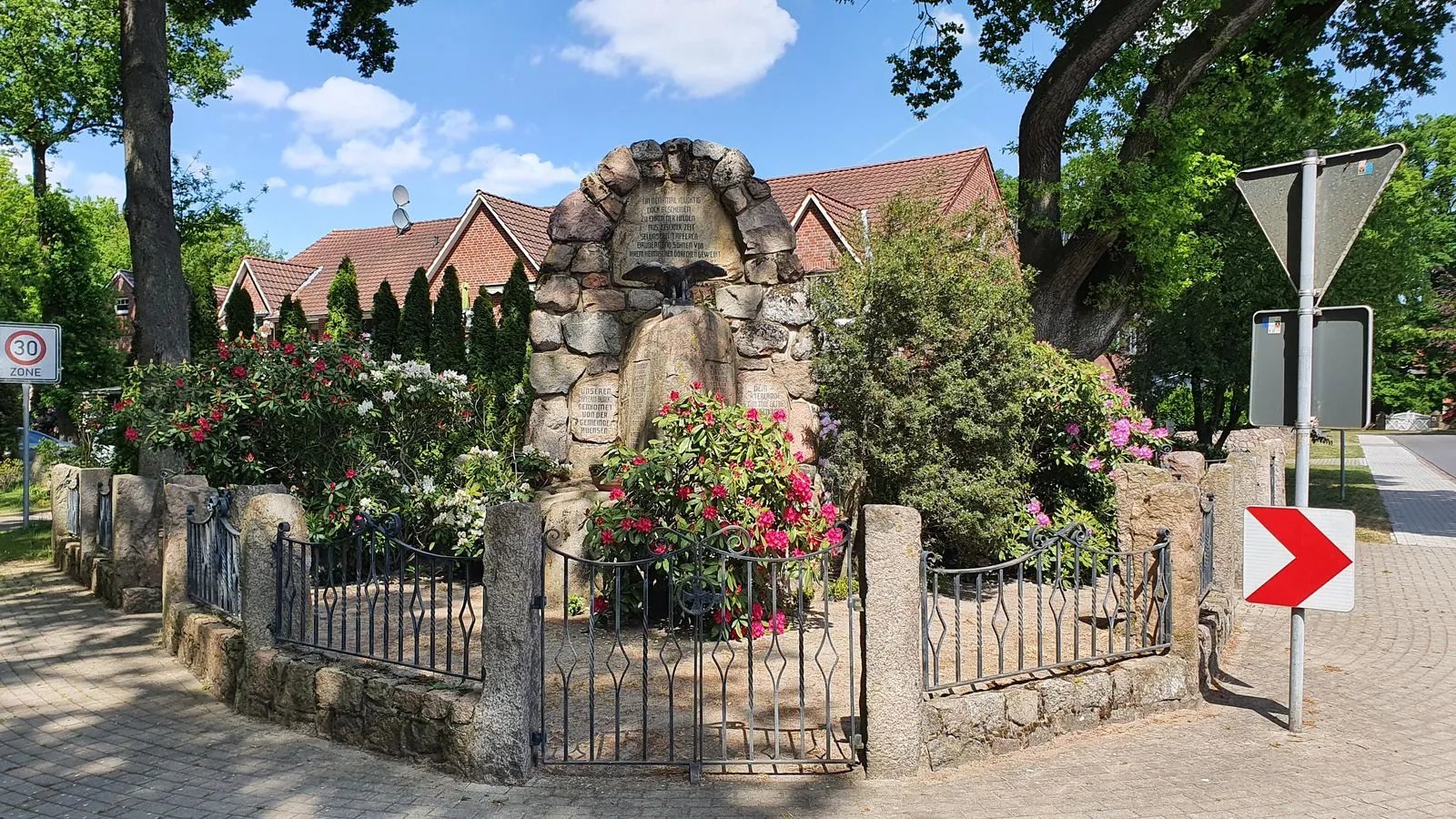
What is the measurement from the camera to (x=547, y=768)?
14.2 feet

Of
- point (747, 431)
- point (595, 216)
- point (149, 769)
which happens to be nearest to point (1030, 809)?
point (747, 431)

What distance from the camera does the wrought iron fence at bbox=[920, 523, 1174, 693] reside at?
4.58 metres

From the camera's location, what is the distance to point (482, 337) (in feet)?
79.2

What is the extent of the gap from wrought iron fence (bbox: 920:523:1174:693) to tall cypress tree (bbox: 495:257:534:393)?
17.5 metres

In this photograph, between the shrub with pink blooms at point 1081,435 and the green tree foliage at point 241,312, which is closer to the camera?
the shrub with pink blooms at point 1081,435

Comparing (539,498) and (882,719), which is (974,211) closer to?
(539,498)

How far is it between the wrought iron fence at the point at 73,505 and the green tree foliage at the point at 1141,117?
12007 mm

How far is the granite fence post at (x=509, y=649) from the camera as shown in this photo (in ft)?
13.9

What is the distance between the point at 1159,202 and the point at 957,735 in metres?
9.46

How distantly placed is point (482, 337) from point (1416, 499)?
21.5 metres

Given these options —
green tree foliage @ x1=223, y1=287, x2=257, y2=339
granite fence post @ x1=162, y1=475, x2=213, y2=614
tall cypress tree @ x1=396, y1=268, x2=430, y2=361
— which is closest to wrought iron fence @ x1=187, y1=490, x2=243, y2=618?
granite fence post @ x1=162, y1=475, x2=213, y2=614

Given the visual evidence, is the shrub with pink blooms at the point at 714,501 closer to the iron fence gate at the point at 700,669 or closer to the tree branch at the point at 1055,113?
the iron fence gate at the point at 700,669

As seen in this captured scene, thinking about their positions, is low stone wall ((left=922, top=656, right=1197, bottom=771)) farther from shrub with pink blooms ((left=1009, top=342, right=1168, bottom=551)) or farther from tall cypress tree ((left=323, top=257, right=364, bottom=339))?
tall cypress tree ((left=323, top=257, right=364, bottom=339))

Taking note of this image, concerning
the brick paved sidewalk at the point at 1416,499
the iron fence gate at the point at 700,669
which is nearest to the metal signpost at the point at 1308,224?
the iron fence gate at the point at 700,669
